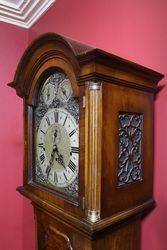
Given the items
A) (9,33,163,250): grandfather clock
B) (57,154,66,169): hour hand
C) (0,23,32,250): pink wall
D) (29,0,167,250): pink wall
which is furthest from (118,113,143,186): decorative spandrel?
(0,23,32,250): pink wall

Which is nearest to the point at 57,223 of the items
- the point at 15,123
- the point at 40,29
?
the point at 15,123

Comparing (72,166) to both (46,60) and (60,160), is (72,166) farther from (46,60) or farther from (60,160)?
(46,60)

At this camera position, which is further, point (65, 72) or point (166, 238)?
point (166, 238)

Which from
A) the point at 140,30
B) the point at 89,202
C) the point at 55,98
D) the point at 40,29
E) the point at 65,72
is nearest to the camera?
the point at 89,202

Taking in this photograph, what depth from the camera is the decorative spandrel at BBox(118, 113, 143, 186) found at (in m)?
0.86

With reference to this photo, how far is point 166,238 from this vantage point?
974 mm

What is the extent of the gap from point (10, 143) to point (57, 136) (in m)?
1.13

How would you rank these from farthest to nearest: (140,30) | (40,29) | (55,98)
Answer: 1. (40,29)
2. (140,30)
3. (55,98)

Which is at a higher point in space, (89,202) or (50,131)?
(50,131)

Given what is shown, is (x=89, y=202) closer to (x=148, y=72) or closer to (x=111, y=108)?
(x=111, y=108)

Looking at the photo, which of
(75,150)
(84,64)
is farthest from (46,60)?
(75,150)

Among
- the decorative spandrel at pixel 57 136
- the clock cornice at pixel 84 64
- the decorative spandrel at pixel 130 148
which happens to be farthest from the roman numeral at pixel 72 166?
the clock cornice at pixel 84 64

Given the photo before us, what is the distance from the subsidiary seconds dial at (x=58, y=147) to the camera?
87cm

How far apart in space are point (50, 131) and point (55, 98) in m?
0.13
